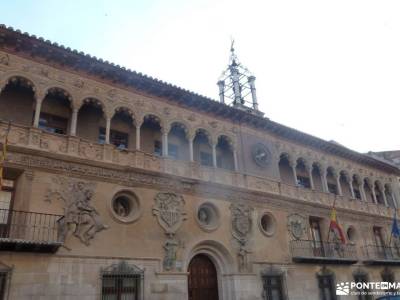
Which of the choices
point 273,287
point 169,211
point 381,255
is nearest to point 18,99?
point 169,211

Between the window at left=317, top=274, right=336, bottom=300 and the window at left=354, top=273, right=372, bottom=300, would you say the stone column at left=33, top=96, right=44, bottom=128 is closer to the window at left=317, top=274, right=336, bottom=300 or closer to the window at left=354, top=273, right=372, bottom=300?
the window at left=317, top=274, right=336, bottom=300

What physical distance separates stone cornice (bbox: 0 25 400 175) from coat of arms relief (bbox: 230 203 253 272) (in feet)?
A: 14.5

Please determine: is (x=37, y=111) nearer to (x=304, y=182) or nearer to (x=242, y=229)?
(x=242, y=229)

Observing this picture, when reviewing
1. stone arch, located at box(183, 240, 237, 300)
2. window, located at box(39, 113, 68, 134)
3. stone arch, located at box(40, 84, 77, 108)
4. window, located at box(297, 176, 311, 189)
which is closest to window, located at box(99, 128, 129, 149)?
window, located at box(39, 113, 68, 134)

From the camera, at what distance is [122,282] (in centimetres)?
1224

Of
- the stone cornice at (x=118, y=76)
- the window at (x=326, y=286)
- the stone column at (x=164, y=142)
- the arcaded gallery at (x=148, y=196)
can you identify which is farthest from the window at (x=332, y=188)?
the stone column at (x=164, y=142)

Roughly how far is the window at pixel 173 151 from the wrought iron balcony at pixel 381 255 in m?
12.1

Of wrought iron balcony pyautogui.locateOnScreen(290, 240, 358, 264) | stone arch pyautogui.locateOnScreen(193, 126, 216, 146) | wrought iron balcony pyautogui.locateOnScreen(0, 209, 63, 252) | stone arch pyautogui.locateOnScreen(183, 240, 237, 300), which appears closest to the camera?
wrought iron balcony pyautogui.locateOnScreen(0, 209, 63, 252)

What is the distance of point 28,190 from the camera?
1134 centimetres

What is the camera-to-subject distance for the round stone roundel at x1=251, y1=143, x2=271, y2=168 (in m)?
18.2

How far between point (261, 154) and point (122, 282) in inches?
369

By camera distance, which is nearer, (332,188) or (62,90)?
(62,90)

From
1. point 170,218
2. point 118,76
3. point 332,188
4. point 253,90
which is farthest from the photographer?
point 253,90

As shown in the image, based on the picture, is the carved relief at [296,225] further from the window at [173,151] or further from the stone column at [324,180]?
the window at [173,151]
